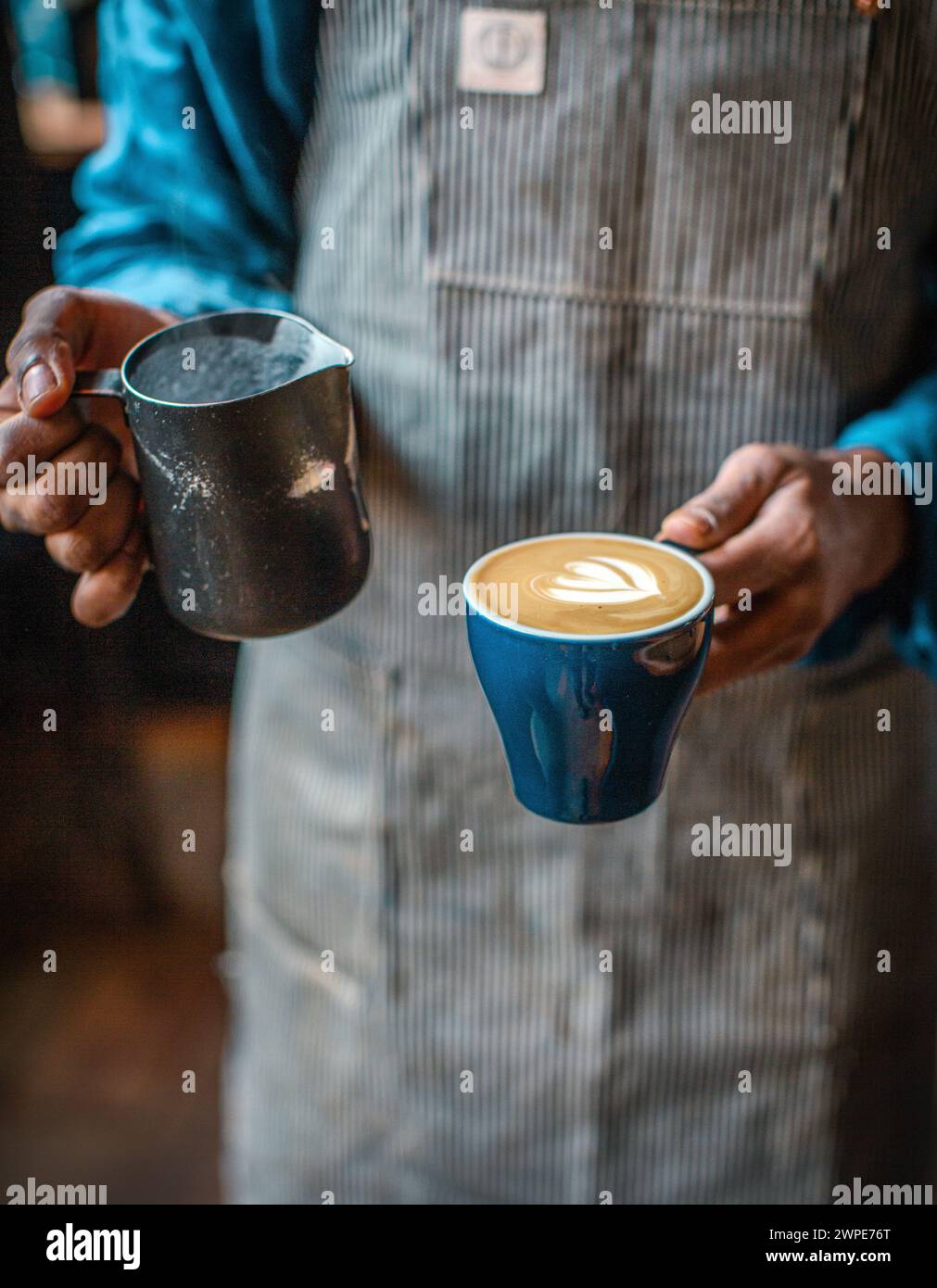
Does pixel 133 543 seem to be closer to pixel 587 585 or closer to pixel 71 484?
pixel 71 484

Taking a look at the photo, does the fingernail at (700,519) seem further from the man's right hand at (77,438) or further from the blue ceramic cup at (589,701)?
the man's right hand at (77,438)

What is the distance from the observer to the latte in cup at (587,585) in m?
0.31

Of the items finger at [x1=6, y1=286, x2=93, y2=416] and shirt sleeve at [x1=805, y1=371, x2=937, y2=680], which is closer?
finger at [x1=6, y1=286, x2=93, y2=416]

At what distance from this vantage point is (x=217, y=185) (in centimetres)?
49

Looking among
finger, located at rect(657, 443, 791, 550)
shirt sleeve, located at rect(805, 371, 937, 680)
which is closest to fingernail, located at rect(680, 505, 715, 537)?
finger, located at rect(657, 443, 791, 550)

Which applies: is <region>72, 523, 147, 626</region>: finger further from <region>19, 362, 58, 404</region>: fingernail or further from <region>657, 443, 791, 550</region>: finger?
<region>657, 443, 791, 550</region>: finger

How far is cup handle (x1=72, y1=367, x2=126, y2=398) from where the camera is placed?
0.31 meters

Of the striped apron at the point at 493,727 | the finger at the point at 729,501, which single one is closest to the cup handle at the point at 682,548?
the finger at the point at 729,501

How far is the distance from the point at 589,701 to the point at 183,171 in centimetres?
32

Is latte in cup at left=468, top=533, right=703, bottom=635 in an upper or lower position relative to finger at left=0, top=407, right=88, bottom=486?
lower

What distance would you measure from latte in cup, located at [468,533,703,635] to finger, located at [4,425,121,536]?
110 mm

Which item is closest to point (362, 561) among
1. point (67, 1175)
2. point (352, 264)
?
point (352, 264)

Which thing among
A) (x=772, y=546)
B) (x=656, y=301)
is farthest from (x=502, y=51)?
(x=772, y=546)

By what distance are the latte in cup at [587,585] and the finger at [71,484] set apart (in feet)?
0.36
